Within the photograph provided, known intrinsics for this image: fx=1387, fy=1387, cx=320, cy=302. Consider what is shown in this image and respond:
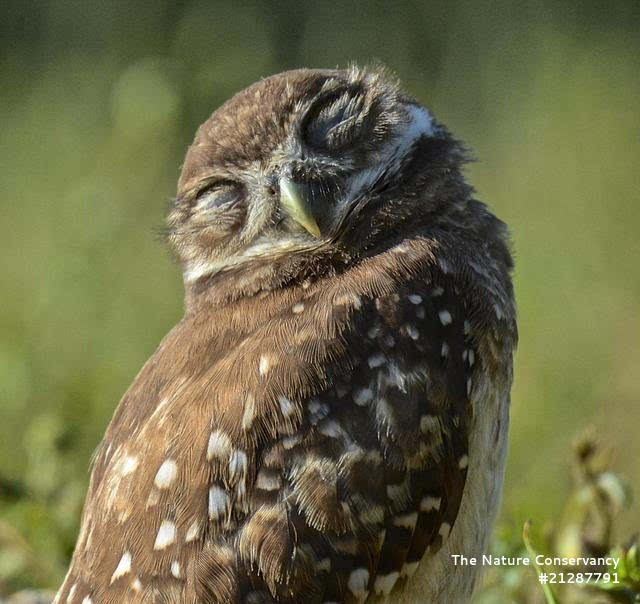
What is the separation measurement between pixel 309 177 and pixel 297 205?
0.34 ft

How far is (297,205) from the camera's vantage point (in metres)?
4.05

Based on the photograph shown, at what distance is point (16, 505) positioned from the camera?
171 inches

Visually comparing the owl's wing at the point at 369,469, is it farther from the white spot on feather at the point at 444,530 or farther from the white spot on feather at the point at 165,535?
the white spot on feather at the point at 165,535

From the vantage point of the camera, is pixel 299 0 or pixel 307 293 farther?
pixel 299 0

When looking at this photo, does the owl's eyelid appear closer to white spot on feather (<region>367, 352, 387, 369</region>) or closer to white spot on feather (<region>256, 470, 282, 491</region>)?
white spot on feather (<region>367, 352, 387, 369</region>)

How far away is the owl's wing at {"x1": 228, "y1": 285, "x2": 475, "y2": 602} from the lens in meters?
3.34

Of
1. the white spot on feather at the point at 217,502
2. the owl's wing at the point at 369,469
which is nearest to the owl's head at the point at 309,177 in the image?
the owl's wing at the point at 369,469

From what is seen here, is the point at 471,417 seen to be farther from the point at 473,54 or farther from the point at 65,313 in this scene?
the point at 473,54

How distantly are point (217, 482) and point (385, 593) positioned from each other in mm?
511

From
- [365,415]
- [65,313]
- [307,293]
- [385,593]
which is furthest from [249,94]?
[65,313]

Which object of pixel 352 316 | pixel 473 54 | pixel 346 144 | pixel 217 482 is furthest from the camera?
pixel 473 54

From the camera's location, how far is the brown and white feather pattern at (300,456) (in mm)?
3324

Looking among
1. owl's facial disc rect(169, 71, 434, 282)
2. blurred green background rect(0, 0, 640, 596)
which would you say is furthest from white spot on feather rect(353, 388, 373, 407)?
blurred green background rect(0, 0, 640, 596)

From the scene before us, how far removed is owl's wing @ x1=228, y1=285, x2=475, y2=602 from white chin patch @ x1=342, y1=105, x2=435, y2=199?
Result: 0.53 metres
